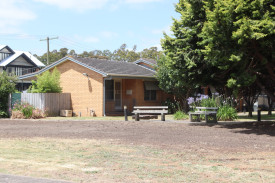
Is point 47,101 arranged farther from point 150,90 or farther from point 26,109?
point 150,90

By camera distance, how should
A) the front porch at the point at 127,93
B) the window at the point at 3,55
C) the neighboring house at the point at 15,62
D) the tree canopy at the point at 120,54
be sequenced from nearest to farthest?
the front porch at the point at 127,93
the neighboring house at the point at 15,62
the window at the point at 3,55
the tree canopy at the point at 120,54

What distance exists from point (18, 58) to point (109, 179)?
53708 millimetres

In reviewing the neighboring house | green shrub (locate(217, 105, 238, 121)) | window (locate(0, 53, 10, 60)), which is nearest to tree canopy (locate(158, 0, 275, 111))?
green shrub (locate(217, 105, 238, 121))

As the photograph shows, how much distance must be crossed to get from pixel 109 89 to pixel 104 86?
2173 millimetres

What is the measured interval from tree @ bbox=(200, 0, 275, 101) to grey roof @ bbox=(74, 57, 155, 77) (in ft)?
38.6

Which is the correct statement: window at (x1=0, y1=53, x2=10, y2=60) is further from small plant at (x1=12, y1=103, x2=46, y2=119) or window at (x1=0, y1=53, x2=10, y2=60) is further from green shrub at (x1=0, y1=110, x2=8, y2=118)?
small plant at (x1=12, y1=103, x2=46, y2=119)

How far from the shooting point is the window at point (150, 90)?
28.8m

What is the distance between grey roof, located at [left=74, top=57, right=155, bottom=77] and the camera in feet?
86.3

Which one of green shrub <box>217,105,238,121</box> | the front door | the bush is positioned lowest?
green shrub <box>217,105,238,121</box>

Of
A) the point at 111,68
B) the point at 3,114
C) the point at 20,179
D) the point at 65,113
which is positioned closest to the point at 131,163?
the point at 20,179

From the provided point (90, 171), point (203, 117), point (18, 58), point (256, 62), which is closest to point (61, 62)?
point (203, 117)

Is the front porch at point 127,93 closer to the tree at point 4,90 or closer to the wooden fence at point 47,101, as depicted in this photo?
the wooden fence at point 47,101

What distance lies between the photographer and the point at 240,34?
506 inches

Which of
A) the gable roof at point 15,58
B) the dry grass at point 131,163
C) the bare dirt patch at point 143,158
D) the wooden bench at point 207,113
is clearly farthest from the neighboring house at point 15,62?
the dry grass at point 131,163
